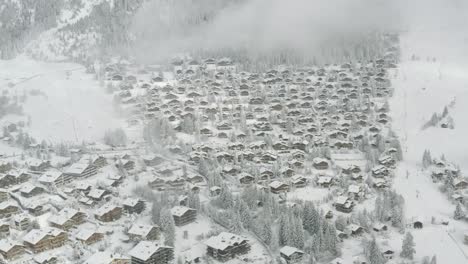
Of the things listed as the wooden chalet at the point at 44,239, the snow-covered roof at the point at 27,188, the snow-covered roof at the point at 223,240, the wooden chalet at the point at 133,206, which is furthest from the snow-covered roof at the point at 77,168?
the snow-covered roof at the point at 223,240

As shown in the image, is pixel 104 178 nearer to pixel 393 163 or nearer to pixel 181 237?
pixel 181 237

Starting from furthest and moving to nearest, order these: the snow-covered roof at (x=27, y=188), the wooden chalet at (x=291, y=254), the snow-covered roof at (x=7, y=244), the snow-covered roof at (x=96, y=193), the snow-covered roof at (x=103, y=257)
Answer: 1. the snow-covered roof at (x=27, y=188)
2. the snow-covered roof at (x=96, y=193)
3. the snow-covered roof at (x=7, y=244)
4. the wooden chalet at (x=291, y=254)
5. the snow-covered roof at (x=103, y=257)

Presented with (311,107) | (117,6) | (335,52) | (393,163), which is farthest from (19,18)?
(393,163)

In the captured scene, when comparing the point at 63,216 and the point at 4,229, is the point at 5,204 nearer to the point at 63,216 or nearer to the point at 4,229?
the point at 4,229

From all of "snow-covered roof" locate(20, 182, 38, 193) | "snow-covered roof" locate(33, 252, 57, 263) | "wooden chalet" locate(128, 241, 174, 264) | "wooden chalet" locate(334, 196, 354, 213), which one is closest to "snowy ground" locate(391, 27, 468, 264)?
"wooden chalet" locate(334, 196, 354, 213)

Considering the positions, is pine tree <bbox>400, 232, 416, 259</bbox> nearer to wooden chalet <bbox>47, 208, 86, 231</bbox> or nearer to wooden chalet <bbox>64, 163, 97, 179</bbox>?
wooden chalet <bbox>47, 208, 86, 231</bbox>

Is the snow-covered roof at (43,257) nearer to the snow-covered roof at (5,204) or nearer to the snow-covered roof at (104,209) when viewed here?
the snow-covered roof at (104,209)
